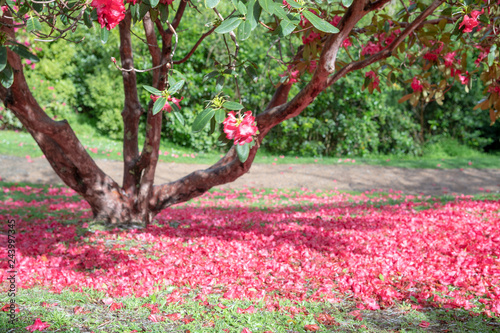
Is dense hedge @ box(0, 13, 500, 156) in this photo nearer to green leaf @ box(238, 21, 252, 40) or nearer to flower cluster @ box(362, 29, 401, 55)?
flower cluster @ box(362, 29, 401, 55)

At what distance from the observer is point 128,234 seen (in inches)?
157

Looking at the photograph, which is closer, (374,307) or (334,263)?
(374,307)

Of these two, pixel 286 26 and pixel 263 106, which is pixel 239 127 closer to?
pixel 286 26

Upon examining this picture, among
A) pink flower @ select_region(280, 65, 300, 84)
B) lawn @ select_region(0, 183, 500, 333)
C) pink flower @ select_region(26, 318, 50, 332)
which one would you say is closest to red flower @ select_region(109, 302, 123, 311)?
lawn @ select_region(0, 183, 500, 333)

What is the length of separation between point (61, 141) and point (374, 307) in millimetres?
2750

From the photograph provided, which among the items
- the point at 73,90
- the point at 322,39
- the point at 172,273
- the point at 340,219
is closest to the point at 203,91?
the point at 73,90

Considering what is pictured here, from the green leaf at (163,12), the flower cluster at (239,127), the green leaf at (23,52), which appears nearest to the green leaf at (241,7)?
the flower cluster at (239,127)

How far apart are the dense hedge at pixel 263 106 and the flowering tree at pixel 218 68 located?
23.1 ft

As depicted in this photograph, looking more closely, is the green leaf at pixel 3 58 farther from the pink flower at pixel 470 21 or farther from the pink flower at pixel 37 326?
the pink flower at pixel 470 21

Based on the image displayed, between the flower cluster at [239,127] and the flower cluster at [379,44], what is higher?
the flower cluster at [379,44]

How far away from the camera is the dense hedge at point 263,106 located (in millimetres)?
11531

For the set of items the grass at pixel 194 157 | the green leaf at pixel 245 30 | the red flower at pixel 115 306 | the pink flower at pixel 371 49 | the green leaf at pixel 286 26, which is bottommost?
the red flower at pixel 115 306

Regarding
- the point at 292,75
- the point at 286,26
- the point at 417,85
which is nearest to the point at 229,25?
the point at 286,26

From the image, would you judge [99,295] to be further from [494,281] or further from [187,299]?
[494,281]
